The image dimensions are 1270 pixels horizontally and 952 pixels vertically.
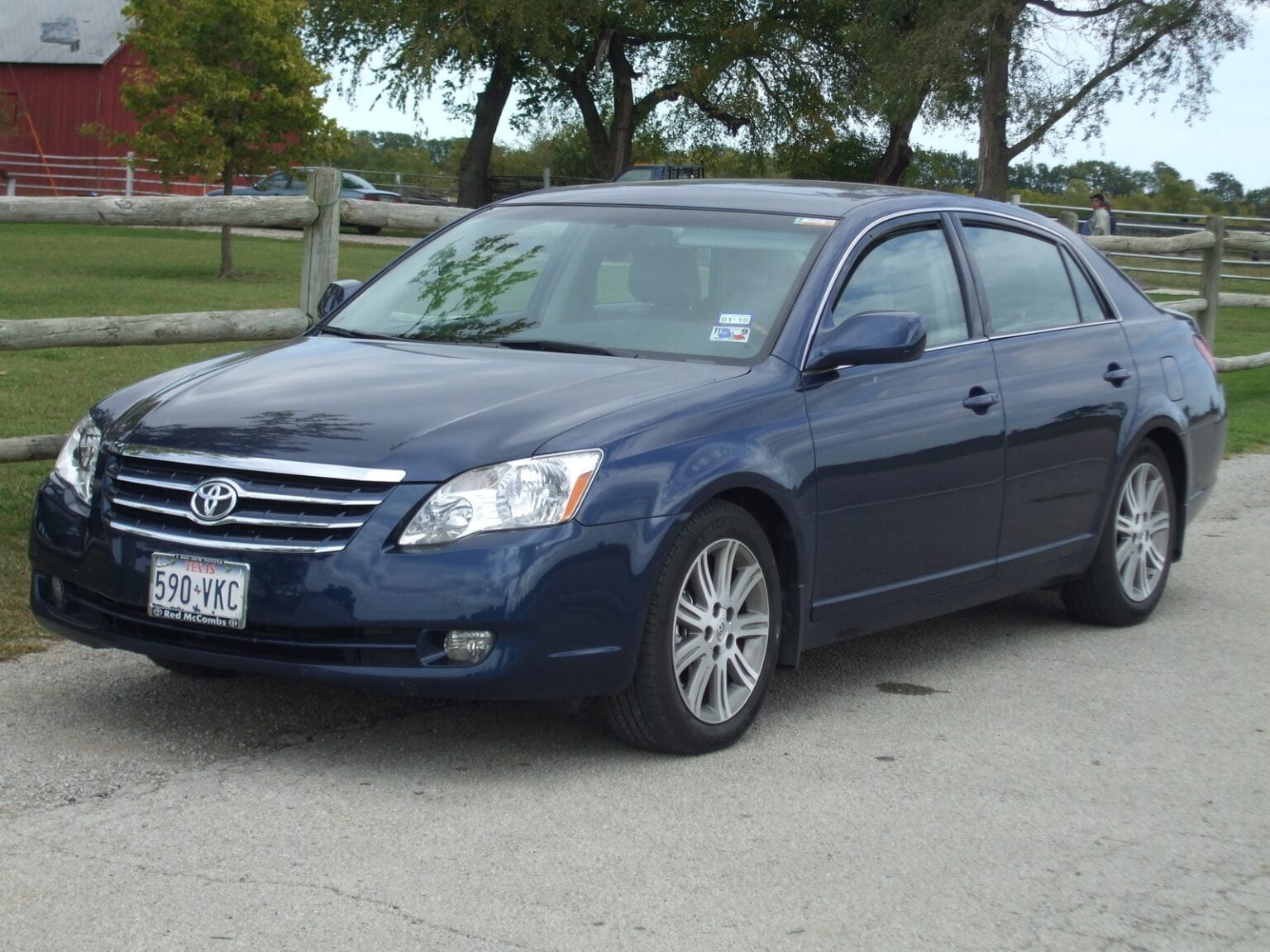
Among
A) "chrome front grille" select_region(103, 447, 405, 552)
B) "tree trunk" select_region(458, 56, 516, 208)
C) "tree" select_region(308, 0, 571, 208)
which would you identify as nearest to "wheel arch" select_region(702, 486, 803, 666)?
"chrome front grille" select_region(103, 447, 405, 552)

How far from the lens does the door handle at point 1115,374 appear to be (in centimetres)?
682

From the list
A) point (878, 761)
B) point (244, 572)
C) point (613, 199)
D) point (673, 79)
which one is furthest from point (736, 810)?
point (673, 79)

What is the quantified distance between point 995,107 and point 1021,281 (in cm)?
2832

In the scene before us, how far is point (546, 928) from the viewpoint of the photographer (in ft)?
12.2

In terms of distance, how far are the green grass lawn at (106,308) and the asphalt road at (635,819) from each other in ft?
4.30

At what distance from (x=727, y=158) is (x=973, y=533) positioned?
44716 millimetres

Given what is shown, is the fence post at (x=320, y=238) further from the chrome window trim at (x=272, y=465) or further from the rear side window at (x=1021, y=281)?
the chrome window trim at (x=272, y=465)

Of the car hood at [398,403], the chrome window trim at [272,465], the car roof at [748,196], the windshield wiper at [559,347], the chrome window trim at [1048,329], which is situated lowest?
the chrome window trim at [272,465]

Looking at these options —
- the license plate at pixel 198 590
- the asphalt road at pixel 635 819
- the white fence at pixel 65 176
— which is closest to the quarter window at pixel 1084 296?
the asphalt road at pixel 635 819

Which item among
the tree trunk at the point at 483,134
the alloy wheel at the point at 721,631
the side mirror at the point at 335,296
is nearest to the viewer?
the alloy wheel at the point at 721,631

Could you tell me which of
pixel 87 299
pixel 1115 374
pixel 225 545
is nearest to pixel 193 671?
pixel 225 545

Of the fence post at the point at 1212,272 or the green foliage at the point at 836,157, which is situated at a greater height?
the green foliage at the point at 836,157

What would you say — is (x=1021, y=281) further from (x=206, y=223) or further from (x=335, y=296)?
(x=206, y=223)

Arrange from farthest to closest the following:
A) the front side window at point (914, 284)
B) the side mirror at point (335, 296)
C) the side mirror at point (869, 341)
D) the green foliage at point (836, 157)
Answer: the green foliage at point (836, 157) → the side mirror at point (335, 296) → the front side window at point (914, 284) → the side mirror at point (869, 341)
